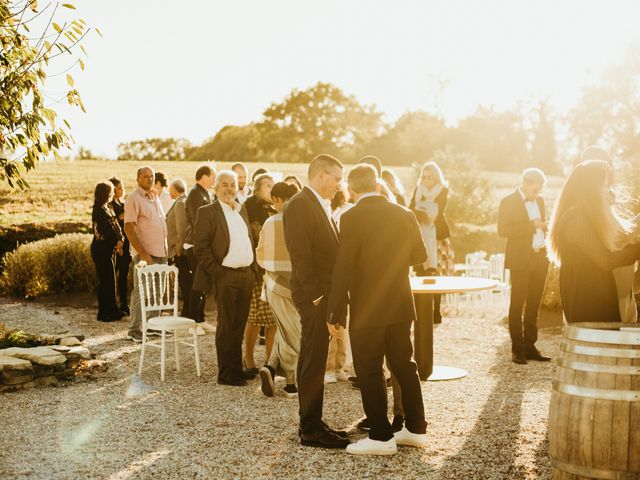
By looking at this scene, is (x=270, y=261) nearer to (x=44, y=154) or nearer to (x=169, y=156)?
(x=44, y=154)

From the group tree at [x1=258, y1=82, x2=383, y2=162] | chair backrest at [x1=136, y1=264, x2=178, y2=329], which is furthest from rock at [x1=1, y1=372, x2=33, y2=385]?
tree at [x1=258, y1=82, x2=383, y2=162]

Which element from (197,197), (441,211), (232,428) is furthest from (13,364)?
(441,211)

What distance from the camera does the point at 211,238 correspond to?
7359mm

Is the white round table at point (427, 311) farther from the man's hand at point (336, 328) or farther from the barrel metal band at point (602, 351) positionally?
the barrel metal band at point (602, 351)

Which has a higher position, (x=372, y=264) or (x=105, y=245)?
(x=372, y=264)

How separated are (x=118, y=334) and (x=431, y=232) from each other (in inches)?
166

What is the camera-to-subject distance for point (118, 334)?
415 inches

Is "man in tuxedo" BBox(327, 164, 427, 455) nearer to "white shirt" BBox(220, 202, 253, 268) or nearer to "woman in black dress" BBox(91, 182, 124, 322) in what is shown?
"white shirt" BBox(220, 202, 253, 268)

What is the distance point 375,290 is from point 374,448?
103 cm

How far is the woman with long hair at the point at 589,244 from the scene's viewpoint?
4.83 metres

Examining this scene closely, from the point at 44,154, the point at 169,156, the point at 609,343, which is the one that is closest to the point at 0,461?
the point at 44,154

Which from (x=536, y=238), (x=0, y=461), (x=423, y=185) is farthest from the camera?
(x=423, y=185)

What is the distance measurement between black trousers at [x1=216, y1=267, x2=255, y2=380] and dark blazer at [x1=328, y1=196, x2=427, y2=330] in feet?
8.08

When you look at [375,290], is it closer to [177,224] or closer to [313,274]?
[313,274]
